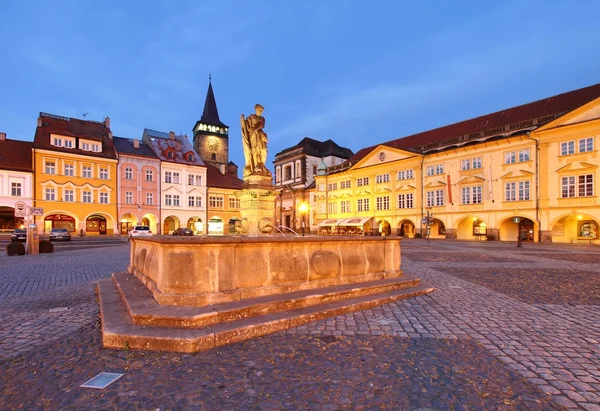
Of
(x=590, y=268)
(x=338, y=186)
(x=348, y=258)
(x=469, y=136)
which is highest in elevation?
(x=469, y=136)

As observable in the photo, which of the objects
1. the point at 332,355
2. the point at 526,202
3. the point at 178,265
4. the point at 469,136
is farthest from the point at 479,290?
the point at 469,136

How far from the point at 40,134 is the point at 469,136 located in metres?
45.1

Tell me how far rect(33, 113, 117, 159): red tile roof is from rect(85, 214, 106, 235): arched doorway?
24.1ft

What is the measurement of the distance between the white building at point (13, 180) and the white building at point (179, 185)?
13.2 meters

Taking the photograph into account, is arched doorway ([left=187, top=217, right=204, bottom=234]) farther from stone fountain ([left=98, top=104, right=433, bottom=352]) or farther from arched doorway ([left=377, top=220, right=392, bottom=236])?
stone fountain ([left=98, top=104, right=433, bottom=352])

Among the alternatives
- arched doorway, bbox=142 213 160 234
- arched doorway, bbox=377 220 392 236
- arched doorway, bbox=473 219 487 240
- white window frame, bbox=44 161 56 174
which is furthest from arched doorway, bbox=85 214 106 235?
arched doorway, bbox=473 219 487 240

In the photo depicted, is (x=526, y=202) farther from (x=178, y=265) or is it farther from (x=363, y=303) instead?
(x=178, y=265)

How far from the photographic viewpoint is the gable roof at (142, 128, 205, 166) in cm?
4319

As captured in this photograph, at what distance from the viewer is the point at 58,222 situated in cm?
3544

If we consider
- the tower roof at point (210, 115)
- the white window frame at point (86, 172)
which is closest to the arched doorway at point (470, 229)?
the white window frame at point (86, 172)

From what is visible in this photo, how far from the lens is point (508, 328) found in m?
4.38

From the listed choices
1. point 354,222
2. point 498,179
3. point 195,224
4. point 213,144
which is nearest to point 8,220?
point 195,224

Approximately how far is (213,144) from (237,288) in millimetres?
69124

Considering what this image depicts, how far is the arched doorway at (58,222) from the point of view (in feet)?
114
